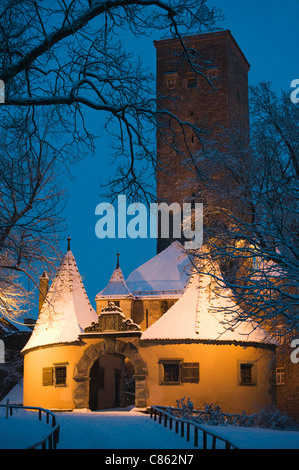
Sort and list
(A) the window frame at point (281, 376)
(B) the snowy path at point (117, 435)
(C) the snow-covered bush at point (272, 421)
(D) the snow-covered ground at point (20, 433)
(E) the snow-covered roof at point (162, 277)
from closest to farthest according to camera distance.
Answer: (D) the snow-covered ground at point (20, 433), (B) the snowy path at point (117, 435), (C) the snow-covered bush at point (272, 421), (A) the window frame at point (281, 376), (E) the snow-covered roof at point (162, 277)

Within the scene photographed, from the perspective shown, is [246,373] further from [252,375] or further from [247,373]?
[252,375]

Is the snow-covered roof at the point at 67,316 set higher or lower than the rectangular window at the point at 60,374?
higher

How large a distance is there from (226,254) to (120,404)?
19.5 metres

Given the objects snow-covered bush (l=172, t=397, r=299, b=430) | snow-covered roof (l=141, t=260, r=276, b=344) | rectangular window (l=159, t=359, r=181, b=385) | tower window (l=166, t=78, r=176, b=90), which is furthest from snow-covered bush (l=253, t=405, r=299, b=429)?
tower window (l=166, t=78, r=176, b=90)

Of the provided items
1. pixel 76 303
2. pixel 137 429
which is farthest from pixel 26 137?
pixel 76 303

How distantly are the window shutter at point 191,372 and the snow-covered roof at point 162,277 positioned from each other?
1051 cm

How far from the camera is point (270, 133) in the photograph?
19891 millimetres

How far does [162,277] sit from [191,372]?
1240 centimetres

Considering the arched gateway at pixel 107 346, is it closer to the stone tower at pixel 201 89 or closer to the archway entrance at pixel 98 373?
the archway entrance at pixel 98 373

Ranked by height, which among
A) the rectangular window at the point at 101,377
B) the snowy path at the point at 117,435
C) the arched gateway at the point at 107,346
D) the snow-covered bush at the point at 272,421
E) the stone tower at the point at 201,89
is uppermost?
the stone tower at the point at 201,89

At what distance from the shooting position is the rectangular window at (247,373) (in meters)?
26.0

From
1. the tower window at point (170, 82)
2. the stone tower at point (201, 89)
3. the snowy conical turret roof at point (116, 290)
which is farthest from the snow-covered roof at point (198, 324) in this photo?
the tower window at point (170, 82)

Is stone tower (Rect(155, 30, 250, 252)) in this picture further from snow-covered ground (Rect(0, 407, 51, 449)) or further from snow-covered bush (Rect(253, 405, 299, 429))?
snow-covered ground (Rect(0, 407, 51, 449))

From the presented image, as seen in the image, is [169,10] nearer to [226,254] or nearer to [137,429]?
[226,254]
